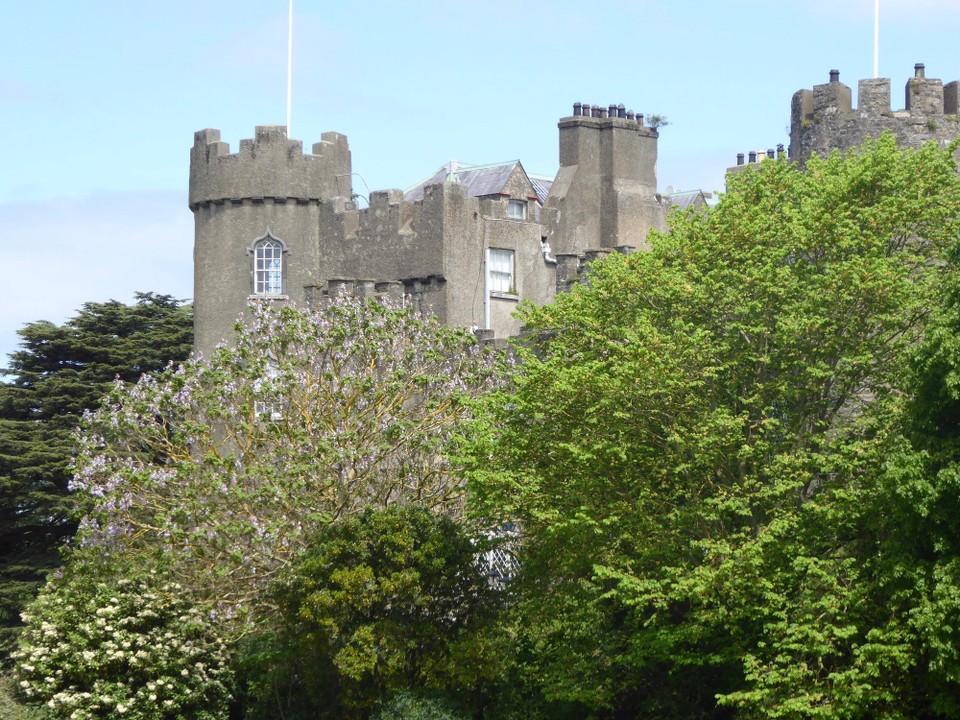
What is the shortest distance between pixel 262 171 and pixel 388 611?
64.7ft

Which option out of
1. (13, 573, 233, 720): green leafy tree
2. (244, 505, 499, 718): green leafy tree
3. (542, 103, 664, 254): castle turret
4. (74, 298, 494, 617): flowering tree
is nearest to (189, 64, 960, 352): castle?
(542, 103, 664, 254): castle turret

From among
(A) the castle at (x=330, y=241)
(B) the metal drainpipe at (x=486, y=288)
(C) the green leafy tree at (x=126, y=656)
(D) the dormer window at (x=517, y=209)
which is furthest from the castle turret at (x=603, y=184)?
(C) the green leafy tree at (x=126, y=656)

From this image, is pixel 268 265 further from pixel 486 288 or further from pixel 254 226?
pixel 486 288

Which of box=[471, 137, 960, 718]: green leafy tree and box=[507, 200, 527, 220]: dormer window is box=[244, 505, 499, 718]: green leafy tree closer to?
box=[471, 137, 960, 718]: green leafy tree

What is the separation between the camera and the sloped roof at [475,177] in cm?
5934

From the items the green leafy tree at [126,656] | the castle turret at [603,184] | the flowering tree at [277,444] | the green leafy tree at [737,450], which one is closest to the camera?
the green leafy tree at [737,450]

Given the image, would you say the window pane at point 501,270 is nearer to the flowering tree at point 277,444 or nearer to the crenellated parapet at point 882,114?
the flowering tree at point 277,444

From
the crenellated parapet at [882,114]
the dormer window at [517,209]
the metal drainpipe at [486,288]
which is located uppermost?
the dormer window at [517,209]

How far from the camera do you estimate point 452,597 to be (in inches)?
1288

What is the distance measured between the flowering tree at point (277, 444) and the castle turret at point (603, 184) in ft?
62.3

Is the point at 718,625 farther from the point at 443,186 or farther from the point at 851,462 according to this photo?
the point at 443,186

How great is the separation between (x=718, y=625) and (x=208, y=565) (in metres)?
10.8

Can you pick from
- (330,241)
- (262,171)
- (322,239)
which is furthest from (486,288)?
(262,171)

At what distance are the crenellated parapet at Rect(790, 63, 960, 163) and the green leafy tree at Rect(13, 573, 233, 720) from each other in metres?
16.1
